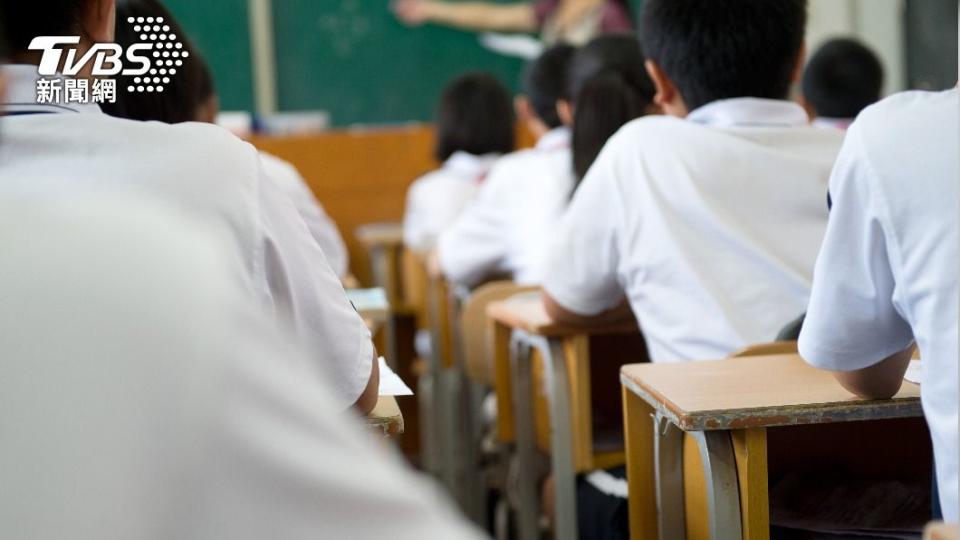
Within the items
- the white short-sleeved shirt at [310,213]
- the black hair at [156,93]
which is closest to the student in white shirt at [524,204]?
the white short-sleeved shirt at [310,213]

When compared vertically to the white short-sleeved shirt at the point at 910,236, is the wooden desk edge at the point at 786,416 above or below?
below

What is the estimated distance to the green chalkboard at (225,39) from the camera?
5977 mm

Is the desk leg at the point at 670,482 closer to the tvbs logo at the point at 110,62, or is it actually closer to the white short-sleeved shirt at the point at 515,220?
the tvbs logo at the point at 110,62

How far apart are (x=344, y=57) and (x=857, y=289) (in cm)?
532

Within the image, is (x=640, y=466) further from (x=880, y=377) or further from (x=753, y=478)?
(x=880, y=377)

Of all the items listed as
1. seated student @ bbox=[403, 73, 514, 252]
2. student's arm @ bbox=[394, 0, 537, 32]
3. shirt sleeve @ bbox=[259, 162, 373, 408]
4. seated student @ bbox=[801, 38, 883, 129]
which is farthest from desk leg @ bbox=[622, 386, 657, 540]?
student's arm @ bbox=[394, 0, 537, 32]

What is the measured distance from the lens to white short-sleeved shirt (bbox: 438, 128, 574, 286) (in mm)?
2877

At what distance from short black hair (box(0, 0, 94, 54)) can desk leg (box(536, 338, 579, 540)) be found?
113cm

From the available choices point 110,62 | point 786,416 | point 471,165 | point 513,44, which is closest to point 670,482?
point 786,416

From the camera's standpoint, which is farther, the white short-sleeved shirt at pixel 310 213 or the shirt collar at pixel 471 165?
the shirt collar at pixel 471 165

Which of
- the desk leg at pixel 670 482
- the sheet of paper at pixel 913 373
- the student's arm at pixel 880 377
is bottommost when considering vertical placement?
the desk leg at pixel 670 482

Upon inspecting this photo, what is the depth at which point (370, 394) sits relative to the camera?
1195mm

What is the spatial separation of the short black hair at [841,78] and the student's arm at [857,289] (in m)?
2.21

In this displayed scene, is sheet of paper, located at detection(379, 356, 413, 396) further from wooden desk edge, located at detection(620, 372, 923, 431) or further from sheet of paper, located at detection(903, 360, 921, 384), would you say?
sheet of paper, located at detection(903, 360, 921, 384)
